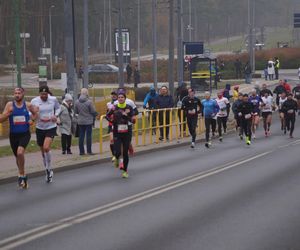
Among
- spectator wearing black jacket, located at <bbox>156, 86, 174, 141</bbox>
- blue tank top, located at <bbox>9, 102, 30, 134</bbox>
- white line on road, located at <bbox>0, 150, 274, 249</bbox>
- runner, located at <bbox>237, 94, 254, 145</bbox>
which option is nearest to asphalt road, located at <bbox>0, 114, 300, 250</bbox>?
white line on road, located at <bbox>0, 150, 274, 249</bbox>

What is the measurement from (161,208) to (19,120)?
381 cm

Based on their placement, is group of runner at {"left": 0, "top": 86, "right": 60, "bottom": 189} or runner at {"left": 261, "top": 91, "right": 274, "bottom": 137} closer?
group of runner at {"left": 0, "top": 86, "right": 60, "bottom": 189}

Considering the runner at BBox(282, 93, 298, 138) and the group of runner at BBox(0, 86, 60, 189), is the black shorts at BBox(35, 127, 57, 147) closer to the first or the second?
the group of runner at BBox(0, 86, 60, 189)

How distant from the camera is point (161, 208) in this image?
12672 mm

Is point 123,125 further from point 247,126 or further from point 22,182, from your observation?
point 247,126

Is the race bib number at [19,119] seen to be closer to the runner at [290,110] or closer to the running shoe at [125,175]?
the running shoe at [125,175]

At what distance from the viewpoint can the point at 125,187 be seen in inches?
611

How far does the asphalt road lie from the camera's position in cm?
999

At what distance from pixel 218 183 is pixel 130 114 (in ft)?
8.53

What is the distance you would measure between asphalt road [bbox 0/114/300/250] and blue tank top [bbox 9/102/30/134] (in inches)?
44.3

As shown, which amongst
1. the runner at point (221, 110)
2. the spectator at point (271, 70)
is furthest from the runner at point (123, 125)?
the spectator at point (271, 70)

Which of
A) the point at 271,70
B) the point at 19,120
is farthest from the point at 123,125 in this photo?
the point at 271,70

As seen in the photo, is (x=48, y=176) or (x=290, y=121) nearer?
(x=48, y=176)

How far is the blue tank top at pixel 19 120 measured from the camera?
1520 centimetres
